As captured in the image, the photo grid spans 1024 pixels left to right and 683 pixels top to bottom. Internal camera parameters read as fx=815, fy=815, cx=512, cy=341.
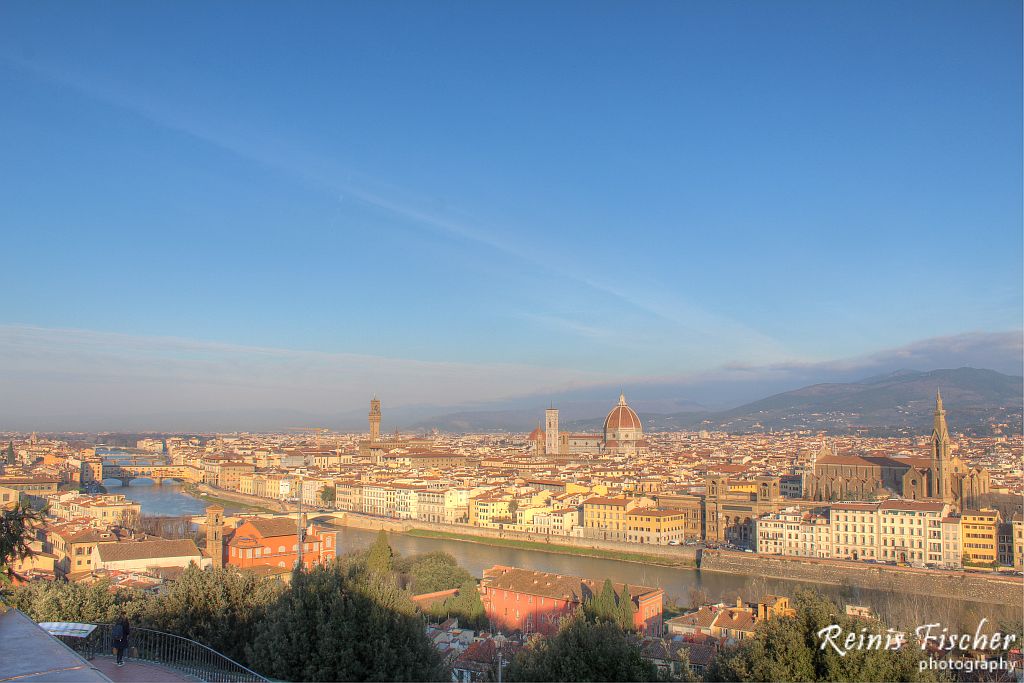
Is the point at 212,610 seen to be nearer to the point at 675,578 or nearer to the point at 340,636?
the point at 340,636

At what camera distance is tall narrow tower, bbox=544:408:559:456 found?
47.9 meters

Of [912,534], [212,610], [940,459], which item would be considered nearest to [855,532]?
[912,534]

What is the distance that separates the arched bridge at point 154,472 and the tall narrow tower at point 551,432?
1932 cm

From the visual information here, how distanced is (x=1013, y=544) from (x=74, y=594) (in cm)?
1517

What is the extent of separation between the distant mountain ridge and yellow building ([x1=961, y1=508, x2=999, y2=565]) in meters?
52.7

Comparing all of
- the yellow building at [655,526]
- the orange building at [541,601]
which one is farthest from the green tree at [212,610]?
the yellow building at [655,526]

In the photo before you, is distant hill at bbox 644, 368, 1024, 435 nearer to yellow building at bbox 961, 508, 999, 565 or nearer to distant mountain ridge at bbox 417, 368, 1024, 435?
distant mountain ridge at bbox 417, 368, 1024, 435

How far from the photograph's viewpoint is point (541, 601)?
9.81 metres

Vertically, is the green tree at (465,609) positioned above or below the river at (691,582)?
above

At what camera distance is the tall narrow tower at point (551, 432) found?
157 ft

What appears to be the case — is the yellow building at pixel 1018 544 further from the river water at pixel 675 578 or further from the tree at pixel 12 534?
the tree at pixel 12 534

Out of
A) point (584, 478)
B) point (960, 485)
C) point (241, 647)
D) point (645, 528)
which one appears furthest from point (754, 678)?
point (584, 478)

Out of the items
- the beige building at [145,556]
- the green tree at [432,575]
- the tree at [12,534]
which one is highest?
the tree at [12,534]

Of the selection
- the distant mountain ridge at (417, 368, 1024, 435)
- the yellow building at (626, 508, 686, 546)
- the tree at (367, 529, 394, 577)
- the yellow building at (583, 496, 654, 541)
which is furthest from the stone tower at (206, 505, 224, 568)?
the distant mountain ridge at (417, 368, 1024, 435)
